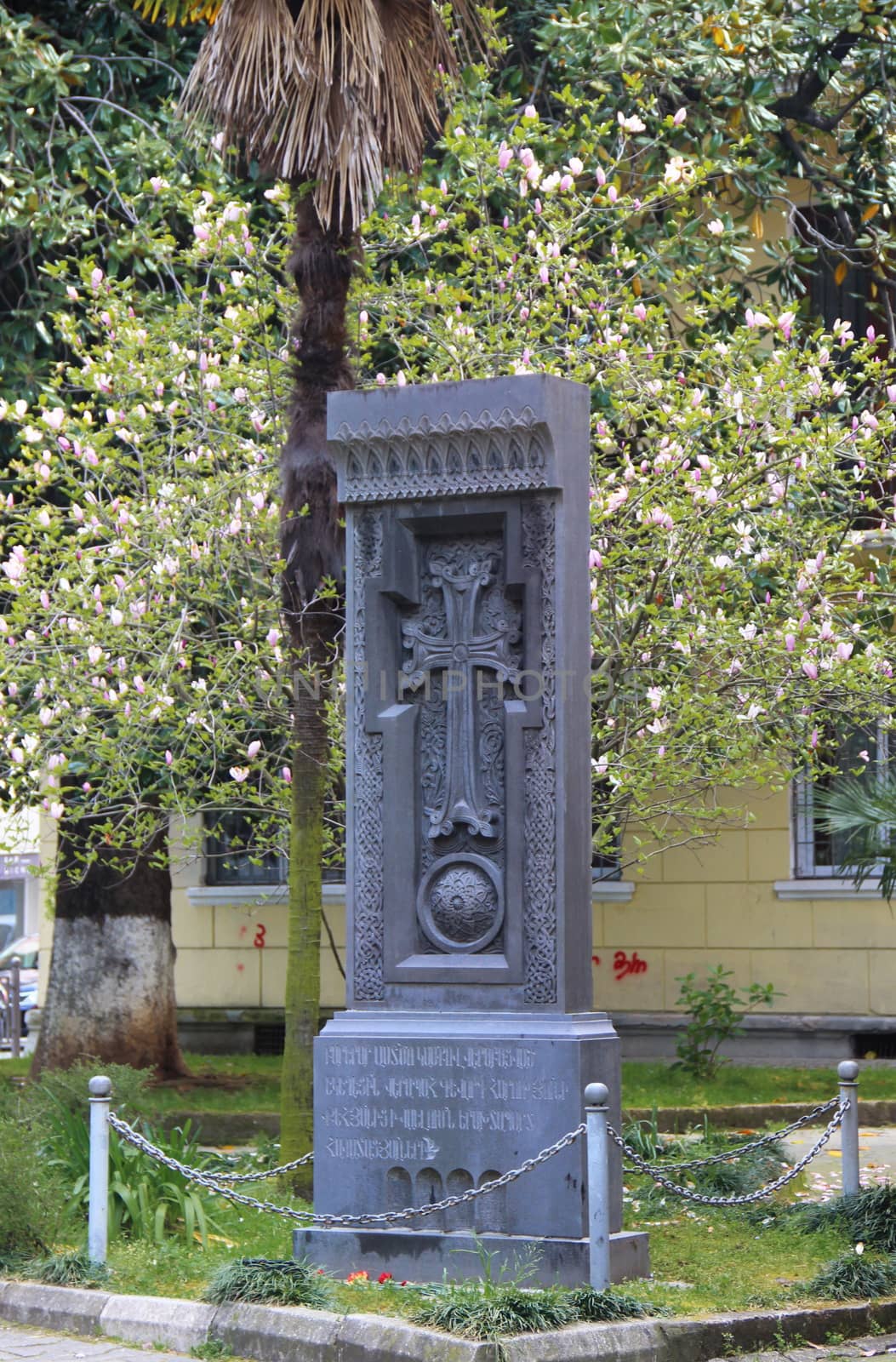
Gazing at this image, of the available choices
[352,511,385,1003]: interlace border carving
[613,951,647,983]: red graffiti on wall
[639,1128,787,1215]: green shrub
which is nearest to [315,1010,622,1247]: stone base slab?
[352,511,385,1003]: interlace border carving

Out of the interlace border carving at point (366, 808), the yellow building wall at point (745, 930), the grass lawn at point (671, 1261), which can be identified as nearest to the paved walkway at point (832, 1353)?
the grass lawn at point (671, 1261)

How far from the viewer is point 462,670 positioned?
9.09m

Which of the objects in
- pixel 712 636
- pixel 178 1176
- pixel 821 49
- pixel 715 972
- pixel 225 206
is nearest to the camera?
pixel 178 1176

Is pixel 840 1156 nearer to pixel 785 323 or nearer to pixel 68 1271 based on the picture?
pixel 785 323

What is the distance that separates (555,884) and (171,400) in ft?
20.5

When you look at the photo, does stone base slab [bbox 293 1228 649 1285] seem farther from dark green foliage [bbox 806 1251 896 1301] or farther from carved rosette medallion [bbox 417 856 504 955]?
carved rosette medallion [bbox 417 856 504 955]

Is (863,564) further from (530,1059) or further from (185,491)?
(530,1059)

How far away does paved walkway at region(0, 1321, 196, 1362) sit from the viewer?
7.82 meters

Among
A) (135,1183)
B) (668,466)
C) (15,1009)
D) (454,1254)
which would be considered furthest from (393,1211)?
(15,1009)

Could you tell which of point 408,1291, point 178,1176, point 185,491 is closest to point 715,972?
point 185,491

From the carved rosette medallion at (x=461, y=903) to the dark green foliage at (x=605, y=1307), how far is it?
163 cm

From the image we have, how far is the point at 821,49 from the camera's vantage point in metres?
15.9

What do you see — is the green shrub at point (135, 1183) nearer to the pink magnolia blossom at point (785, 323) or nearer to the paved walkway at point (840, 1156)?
the paved walkway at point (840, 1156)

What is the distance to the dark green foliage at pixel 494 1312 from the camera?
7328 millimetres
